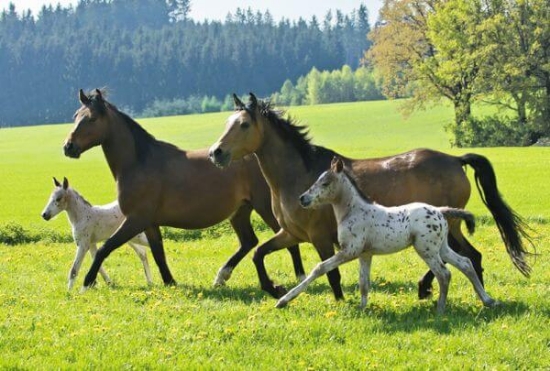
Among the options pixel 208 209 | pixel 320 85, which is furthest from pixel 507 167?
pixel 320 85

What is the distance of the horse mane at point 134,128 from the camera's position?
1138 centimetres

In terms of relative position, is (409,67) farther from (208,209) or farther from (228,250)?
(208,209)

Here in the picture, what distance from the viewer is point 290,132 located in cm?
980

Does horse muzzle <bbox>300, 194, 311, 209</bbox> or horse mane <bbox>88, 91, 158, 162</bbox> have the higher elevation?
horse mane <bbox>88, 91, 158, 162</bbox>

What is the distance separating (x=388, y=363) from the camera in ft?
21.9

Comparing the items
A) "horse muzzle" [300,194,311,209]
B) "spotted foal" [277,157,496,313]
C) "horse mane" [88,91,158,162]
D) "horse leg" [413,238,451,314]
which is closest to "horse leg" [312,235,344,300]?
"spotted foal" [277,157,496,313]

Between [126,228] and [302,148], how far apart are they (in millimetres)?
2934

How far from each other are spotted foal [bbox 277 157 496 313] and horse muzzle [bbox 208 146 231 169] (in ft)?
4.17

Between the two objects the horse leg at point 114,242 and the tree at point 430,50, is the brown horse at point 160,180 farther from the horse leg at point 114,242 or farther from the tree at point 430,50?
the tree at point 430,50

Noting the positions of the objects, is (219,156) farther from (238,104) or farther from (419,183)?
(419,183)

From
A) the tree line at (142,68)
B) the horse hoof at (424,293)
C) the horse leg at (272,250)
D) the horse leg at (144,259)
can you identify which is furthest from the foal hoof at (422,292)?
the tree line at (142,68)

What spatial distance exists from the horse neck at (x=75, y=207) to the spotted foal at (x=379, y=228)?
4782mm

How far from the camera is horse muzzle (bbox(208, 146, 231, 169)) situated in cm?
926

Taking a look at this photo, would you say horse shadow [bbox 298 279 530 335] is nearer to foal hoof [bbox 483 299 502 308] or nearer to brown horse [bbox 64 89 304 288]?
foal hoof [bbox 483 299 502 308]
